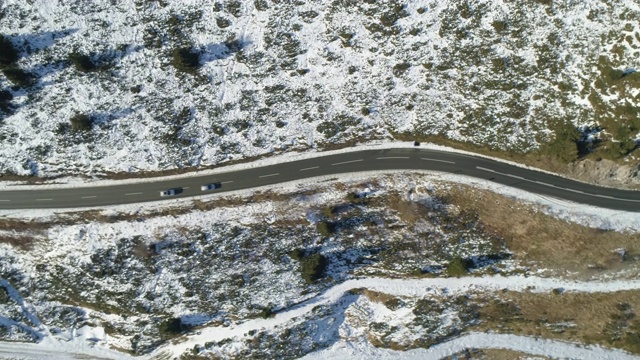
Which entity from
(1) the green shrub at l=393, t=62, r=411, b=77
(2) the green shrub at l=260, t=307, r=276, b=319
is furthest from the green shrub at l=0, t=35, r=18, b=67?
(1) the green shrub at l=393, t=62, r=411, b=77

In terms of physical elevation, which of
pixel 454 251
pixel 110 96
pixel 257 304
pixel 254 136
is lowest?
pixel 257 304

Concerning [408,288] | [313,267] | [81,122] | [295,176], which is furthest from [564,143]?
[81,122]

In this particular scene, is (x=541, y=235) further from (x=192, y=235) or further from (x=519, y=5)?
(x=192, y=235)

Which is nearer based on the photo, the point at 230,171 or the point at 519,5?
the point at 519,5

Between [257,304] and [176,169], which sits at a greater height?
[176,169]

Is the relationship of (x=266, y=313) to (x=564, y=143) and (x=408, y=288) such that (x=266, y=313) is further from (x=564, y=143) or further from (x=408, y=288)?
(x=564, y=143)

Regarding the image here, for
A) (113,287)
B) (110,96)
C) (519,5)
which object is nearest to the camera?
(519,5)

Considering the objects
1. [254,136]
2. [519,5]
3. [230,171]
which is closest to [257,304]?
[230,171]
